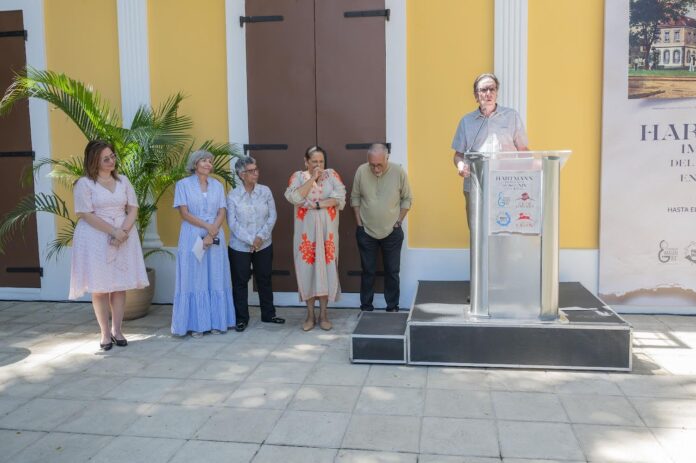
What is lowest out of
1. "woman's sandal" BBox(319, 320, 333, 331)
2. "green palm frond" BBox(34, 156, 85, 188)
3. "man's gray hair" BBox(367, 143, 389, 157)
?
"woman's sandal" BBox(319, 320, 333, 331)

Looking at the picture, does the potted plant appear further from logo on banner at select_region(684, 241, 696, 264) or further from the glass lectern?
logo on banner at select_region(684, 241, 696, 264)

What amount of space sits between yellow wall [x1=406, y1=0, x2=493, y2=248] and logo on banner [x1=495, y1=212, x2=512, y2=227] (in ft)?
5.37

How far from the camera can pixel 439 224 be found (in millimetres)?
5730

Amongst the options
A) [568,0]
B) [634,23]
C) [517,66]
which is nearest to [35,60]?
[517,66]

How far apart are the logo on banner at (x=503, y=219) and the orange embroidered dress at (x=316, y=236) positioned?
1.46 m

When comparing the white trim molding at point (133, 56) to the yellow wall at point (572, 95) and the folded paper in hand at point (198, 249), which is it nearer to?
the folded paper in hand at point (198, 249)

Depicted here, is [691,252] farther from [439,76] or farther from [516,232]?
[439,76]

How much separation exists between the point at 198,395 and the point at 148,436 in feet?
1.85

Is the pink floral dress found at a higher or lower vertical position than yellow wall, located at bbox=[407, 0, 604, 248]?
lower

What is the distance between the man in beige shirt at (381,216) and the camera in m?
5.31

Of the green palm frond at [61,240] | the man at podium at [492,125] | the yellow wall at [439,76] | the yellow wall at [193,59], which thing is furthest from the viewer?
the green palm frond at [61,240]

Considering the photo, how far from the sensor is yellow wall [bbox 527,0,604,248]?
537cm

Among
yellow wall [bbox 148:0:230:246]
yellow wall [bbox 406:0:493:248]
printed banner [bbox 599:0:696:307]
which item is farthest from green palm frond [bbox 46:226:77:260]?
printed banner [bbox 599:0:696:307]

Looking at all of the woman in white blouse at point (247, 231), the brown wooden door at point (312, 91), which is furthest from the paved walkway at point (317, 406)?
the brown wooden door at point (312, 91)
